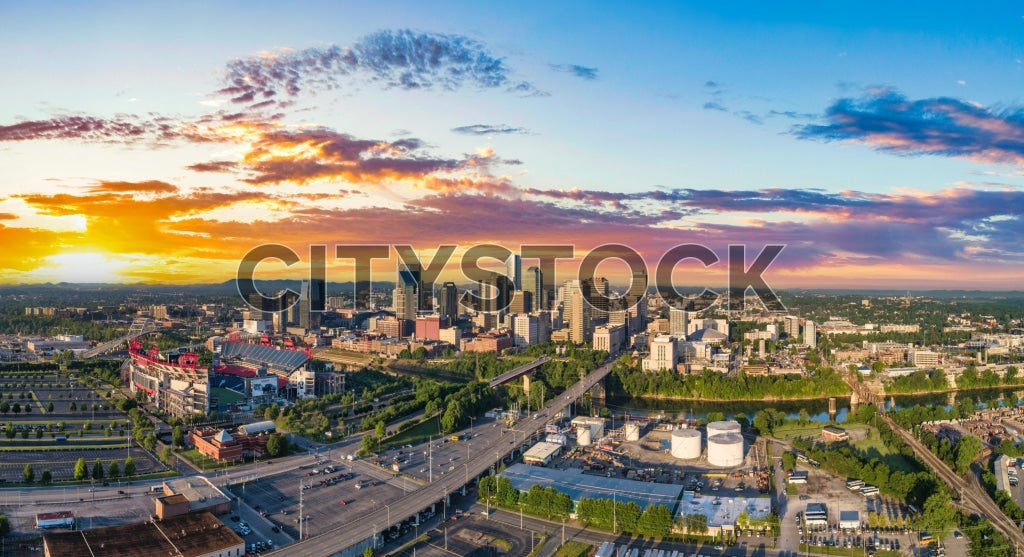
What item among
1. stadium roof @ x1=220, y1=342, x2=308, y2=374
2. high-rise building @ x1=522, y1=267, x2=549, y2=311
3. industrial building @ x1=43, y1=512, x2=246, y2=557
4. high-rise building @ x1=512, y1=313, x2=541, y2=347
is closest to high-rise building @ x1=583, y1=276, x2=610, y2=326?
high-rise building @ x1=512, y1=313, x2=541, y2=347

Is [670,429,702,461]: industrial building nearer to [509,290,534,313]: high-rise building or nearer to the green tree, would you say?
the green tree

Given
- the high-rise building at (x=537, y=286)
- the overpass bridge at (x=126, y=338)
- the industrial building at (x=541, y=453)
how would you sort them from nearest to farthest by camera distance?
the industrial building at (x=541, y=453), the overpass bridge at (x=126, y=338), the high-rise building at (x=537, y=286)

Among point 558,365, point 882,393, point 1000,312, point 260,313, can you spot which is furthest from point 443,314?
point 1000,312

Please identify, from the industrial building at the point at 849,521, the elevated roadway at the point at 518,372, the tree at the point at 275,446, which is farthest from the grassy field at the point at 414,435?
the industrial building at the point at 849,521

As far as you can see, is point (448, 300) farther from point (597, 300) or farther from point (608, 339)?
point (608, 339)

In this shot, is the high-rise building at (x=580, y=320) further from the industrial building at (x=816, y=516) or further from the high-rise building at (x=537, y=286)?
Answer: the industrial building at (x=816, y=516)

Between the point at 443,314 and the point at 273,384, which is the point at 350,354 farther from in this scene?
the point at 273,384
